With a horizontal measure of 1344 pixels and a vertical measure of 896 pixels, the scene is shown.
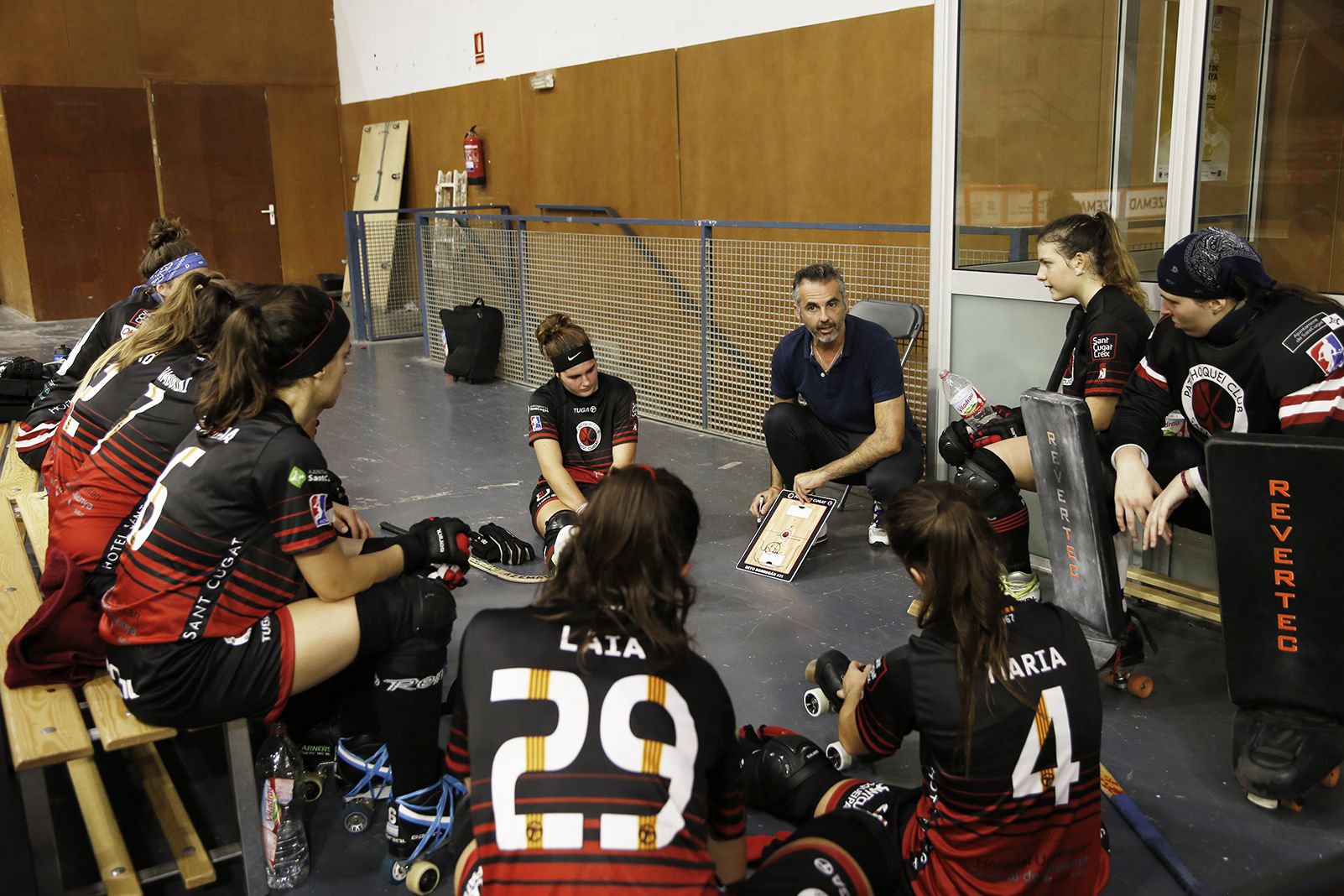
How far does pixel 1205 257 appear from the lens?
3051 millimetres

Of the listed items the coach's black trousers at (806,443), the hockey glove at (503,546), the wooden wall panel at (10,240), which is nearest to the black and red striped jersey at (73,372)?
the hockey glove at (503,546)

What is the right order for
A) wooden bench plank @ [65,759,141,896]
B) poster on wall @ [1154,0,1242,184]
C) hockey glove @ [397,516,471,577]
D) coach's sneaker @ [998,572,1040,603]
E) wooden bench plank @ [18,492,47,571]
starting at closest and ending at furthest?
1. wooden bench plank @ [65,759,141,896]
2. hockey glove @ [397,516,471,577]
3. wooden bench plank @ [18,492,47,571]
4. poster on wall @ [1154,0,1242,184]
5. coach's sneaker @ [998,572,1040,603]

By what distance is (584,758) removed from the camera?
1666mm

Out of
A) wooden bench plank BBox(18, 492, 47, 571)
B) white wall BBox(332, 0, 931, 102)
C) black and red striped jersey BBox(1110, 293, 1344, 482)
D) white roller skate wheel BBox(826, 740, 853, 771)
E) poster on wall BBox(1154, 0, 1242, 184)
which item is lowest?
white roller skate wheel BBox(826, 740, 853, 771)

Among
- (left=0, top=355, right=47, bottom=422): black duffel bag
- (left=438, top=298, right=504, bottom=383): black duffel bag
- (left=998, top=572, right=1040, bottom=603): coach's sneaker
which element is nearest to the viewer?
(left=998, top=572, right=1040, bottom=603): coach's sneaker

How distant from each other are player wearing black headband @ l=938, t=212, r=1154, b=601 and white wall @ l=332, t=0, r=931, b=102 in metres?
2.75

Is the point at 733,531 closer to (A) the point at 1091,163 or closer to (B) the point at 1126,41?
(A) the point at 1091,163

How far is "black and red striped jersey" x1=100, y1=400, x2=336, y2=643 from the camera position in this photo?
8.14ft

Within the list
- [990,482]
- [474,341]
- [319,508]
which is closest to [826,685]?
[990,482]

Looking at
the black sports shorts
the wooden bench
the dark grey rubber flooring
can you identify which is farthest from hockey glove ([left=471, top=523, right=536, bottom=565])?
the black sports shorts

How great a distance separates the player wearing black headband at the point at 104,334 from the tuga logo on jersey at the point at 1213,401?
3649 mm

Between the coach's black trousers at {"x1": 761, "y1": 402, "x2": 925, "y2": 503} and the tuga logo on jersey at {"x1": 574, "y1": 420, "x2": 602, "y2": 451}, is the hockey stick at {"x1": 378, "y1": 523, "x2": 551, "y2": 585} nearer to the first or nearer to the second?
the tuga logo on jersey at {"x1": 574, "y1": 420, "x2": 602, "y2": 451}

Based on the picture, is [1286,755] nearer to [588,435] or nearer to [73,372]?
[588,435]

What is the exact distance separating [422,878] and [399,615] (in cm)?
61
